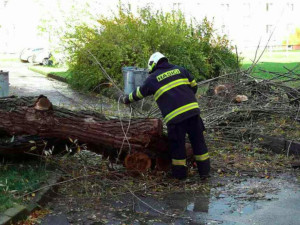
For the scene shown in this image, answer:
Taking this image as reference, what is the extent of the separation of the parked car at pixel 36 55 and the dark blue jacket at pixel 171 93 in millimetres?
21199

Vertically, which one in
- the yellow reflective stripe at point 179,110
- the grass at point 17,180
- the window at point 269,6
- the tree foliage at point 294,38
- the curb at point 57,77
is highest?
the window at point 269,6

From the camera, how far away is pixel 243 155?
24.3 ft

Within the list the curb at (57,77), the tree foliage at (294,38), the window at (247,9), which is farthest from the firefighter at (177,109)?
the tree foliage at (294,38)

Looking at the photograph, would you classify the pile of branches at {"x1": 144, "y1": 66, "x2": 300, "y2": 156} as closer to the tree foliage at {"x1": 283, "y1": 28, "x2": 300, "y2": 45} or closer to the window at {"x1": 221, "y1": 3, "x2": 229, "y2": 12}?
the window at {"x1": 221, "y1": 3, "x2": 229, "y2": 12}

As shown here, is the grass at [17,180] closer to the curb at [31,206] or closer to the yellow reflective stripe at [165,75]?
the curb at [31,206]

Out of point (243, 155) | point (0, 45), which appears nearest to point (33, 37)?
point (0, 45)

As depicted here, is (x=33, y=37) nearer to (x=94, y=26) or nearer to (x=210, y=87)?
(x=94, y=26)

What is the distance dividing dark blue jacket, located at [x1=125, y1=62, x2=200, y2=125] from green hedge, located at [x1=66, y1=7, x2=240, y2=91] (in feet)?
22.2

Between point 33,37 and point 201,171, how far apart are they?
99.2ft

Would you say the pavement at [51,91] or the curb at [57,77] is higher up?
the curb at [57,77]

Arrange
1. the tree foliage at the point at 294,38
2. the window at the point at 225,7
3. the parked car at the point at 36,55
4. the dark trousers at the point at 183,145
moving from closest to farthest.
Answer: the dark trousers at the point at 183,145 < the parked car at the point at 36,55 < the window at the point at 225,7 < the tree foliage at the point at 294,38

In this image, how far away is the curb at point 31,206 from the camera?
14.7 feet

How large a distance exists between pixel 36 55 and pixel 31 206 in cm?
2474

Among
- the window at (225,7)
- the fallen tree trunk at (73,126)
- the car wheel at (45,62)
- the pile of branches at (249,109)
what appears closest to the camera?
the fallen tree trunk at (73,126)
